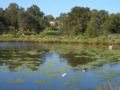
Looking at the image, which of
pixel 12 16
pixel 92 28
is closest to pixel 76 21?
pixel 92 28

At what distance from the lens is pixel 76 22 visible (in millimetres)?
69500

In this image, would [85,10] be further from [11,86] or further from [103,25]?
[11,86]

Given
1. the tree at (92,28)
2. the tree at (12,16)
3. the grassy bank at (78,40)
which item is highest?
the tree at (12,16)

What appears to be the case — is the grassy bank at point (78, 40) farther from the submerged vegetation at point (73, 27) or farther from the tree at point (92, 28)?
the tree at point (92, 28)

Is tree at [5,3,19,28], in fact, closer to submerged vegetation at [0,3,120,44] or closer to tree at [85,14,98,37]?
submerged vegetation at [0,3,120,44]

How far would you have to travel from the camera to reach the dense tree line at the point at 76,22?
63.1 metres

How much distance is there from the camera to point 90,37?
197 feet

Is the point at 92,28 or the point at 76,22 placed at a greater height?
the point at 76,22

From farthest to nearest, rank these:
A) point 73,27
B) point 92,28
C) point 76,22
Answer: point 76,22 < point 73,27 < point 92,28

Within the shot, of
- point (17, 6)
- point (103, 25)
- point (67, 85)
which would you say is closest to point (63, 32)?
point (103, 25)

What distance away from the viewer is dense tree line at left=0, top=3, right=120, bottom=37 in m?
63.1

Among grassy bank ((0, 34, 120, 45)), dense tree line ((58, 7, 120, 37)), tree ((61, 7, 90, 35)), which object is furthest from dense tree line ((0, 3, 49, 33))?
grassy bank ((0, 34, 120, 45))

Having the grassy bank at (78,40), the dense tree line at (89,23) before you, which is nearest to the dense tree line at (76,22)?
the dense tree line at (89,23)

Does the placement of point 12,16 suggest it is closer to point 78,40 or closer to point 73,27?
point 73,27
